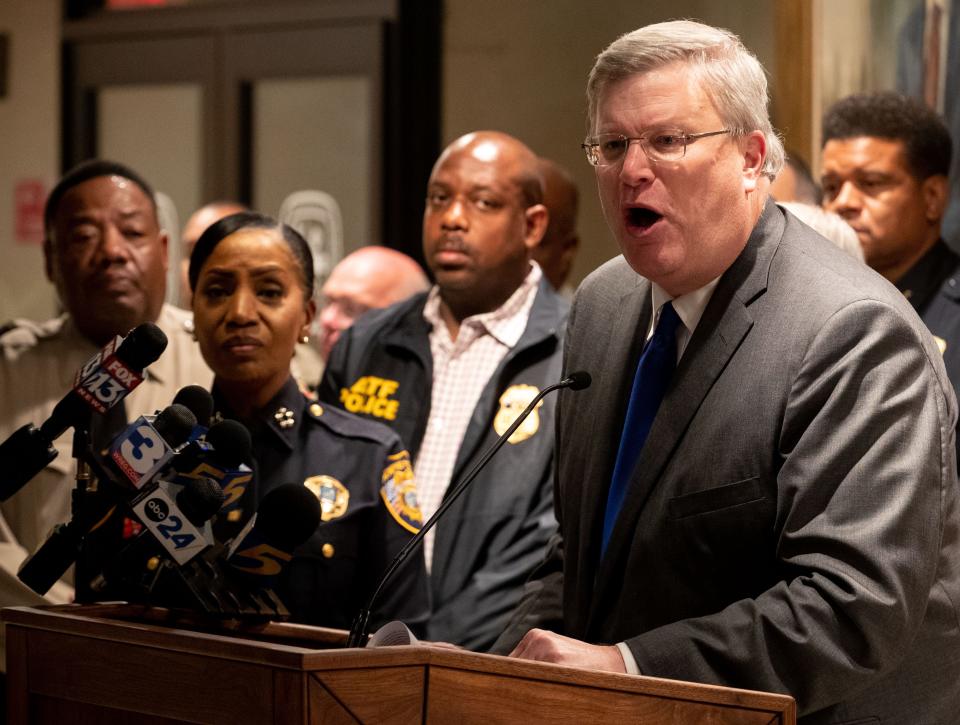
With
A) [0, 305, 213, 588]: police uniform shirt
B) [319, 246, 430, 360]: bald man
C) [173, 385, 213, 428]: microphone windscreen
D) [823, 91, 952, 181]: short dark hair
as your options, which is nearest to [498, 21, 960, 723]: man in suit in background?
[173, 385, 213, 428]: microphone windscreen

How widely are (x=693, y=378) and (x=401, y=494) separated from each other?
76 cm

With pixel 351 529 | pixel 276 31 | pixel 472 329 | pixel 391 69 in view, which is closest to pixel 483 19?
pixel 391 69

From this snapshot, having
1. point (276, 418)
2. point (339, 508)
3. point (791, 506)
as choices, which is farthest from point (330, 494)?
point (791, 506)

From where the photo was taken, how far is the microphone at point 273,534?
65.5 inches

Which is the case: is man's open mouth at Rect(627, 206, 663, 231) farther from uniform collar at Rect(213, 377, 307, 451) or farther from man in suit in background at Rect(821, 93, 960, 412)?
man in suit in background at Rect(821, 93, 960, 412)

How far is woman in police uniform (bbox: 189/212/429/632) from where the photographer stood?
2.34 meters

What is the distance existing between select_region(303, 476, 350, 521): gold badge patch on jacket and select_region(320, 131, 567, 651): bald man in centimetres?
44

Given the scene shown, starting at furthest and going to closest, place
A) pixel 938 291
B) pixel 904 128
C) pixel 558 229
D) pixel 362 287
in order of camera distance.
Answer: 1. pixel 362 287
2. pixel 558 229
3. pixel 904 128
4. pixel 938 291

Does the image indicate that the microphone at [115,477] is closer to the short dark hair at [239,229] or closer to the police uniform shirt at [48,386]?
the short dark hair at [239,229]

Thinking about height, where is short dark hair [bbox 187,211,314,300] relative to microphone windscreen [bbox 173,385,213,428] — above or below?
above

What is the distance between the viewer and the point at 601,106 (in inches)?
75.3

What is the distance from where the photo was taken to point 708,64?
1858mm

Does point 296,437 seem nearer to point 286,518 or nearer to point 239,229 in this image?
point 239,229

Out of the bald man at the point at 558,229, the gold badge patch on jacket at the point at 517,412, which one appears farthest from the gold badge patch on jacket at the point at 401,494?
the bald man at the point at 558,229
